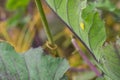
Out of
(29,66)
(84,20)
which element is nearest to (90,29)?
(84,20)

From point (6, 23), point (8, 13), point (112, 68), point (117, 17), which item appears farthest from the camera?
point (8, 13)

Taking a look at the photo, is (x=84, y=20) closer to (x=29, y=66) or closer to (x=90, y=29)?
(x=90, y=29)

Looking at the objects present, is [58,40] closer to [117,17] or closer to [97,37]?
[117,17]

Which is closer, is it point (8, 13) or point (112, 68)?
point (112, 68)

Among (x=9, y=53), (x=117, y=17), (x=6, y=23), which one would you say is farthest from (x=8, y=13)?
(x=9, y=53)
